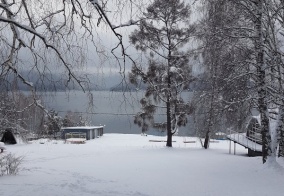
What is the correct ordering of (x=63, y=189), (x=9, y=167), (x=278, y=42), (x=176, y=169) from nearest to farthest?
(x=63, y=189) < (x=9, y=167) < (x=278, y=42) < (x=176, y=169)

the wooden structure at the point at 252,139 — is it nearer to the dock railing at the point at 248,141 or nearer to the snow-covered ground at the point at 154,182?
the dock railing at the point at 248,141

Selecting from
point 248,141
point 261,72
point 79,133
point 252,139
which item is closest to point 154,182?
point 261,72

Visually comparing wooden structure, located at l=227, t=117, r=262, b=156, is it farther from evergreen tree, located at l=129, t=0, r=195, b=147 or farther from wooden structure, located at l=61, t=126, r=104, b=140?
wooden structure, located at l=61, t=126, r=104, b=140

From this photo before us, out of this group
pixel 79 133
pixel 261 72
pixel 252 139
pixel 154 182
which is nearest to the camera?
pixel 154 182

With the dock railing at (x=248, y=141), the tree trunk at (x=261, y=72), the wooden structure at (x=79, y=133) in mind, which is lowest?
the wooden structure at (x=79, y=133)

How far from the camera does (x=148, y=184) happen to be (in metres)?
9.96

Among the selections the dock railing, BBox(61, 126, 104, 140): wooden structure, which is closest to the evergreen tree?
the dock railing

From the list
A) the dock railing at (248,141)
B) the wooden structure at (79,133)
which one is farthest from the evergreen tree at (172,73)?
the wooden structure at (79,133)

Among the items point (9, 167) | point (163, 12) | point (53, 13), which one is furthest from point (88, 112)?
point (163, 12)

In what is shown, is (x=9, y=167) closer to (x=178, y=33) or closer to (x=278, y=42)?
(x=278, y=42)

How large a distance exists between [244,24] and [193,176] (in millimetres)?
6092

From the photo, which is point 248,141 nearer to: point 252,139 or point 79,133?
point 252,139

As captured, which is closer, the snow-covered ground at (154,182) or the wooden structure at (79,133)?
the snow-covered ground at (154,182)

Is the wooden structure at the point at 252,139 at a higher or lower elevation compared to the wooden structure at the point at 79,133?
higher
